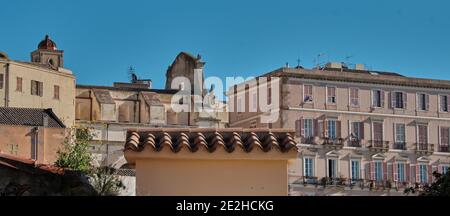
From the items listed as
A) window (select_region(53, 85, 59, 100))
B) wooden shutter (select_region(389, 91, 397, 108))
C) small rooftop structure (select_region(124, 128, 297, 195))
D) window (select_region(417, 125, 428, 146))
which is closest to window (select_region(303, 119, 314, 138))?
wooden shutter (select_region(389, 91, 397, 108))

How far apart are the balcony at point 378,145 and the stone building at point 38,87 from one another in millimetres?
23576

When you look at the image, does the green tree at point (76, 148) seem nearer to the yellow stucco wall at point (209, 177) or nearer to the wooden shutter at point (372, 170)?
the wooden shutter at point (372, 170)

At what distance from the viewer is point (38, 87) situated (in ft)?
283

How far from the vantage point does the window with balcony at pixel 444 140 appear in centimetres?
9019

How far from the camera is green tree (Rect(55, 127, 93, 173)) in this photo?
1887 inches

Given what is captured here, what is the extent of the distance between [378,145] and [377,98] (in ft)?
12.9

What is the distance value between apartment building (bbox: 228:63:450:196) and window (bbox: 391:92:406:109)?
8 centimetres

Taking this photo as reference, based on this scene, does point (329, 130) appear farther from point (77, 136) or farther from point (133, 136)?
point (133, 136)

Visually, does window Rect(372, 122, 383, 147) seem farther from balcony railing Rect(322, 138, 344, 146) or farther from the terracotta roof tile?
the terracotta roof tile

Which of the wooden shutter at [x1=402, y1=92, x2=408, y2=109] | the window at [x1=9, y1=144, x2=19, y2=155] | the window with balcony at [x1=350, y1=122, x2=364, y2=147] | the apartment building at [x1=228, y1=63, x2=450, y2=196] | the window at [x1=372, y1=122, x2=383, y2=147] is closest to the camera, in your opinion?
the window at [x1=9, y1=144, x2=19, y2=155]

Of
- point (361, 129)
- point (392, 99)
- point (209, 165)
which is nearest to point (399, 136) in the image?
point (392, 99)
